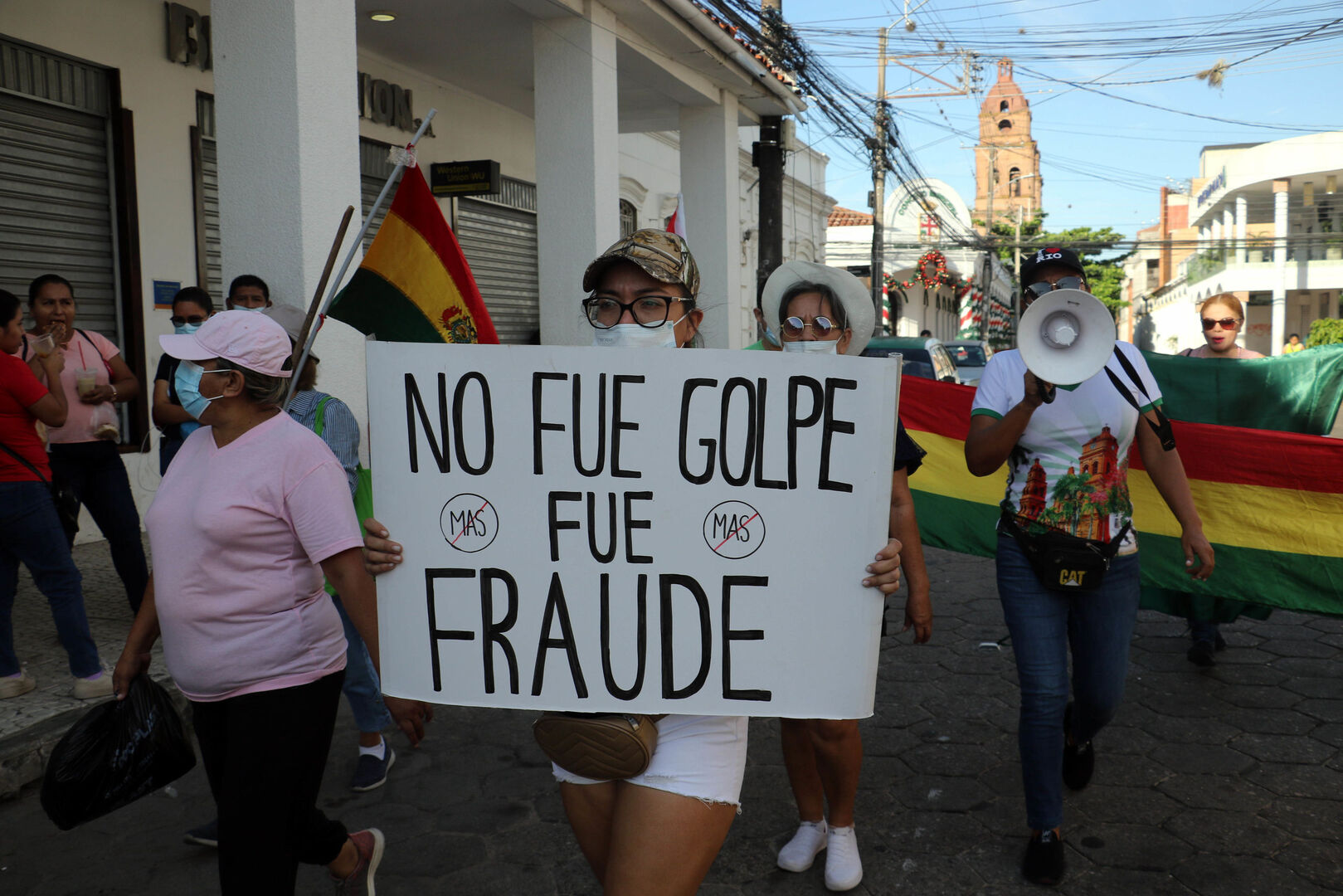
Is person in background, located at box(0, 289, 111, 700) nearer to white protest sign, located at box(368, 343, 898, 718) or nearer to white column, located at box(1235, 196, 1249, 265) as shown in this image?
white protest sign, located at box(368, 343, 898, 718)

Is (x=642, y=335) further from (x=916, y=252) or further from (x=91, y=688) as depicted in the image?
(x=916, y=252)

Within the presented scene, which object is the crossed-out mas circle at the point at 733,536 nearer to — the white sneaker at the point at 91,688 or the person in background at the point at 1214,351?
the white sneaker at the point at 91,688

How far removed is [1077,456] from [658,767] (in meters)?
1.87

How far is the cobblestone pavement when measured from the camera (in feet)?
11.3

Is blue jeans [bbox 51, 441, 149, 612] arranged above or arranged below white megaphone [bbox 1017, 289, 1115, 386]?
below

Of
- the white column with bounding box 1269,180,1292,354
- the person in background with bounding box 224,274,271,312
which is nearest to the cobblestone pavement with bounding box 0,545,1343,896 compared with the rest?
the person in background with bounding box 224,274,271,312

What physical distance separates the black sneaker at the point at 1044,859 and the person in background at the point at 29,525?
4.01 metres

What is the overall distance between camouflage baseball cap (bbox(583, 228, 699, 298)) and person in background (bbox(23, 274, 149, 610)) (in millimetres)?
3947

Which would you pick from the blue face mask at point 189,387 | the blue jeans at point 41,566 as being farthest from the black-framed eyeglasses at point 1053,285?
the blue jeans at point 41,566

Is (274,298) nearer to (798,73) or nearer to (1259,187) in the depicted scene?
(798,73)

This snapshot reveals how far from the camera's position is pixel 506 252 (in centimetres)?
1445

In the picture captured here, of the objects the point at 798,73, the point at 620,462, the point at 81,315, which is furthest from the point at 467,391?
the point at 798,73

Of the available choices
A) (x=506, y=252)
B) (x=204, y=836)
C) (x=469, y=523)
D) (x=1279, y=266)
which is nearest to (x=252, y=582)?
(x=469, y=523)

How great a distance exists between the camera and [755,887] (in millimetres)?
3383
